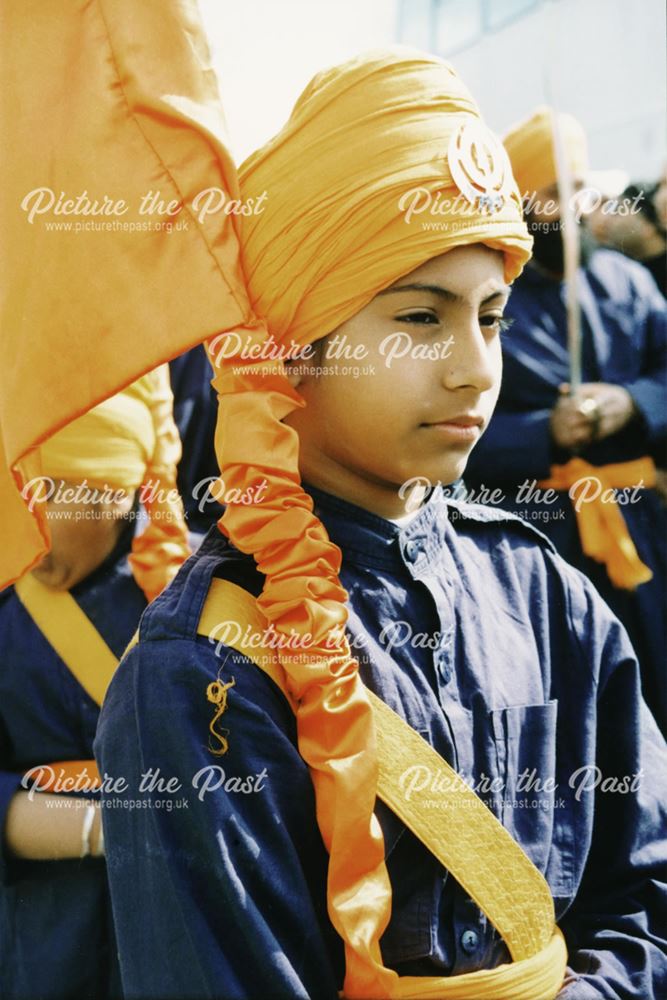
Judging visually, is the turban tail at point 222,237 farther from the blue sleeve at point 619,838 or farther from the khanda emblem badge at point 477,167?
the blue sleeve at point 619,838

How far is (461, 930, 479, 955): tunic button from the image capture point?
1.63 m

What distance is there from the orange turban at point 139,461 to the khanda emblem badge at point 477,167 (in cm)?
128

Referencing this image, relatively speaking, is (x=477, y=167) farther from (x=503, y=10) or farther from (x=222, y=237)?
(x=503, y=10)

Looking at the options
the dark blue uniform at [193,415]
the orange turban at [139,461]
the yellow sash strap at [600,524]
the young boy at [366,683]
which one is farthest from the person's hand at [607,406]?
the young boy at [366,683]

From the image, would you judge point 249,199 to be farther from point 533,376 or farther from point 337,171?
point 533,376

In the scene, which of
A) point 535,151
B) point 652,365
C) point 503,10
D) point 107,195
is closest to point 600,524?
point 652,365

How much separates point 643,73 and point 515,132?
3.74m

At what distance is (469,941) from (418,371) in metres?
0.88

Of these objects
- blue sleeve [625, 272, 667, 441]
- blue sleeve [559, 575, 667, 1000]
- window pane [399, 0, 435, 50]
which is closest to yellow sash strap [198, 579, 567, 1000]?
blue sleeve [559, 575, 667, 1000]

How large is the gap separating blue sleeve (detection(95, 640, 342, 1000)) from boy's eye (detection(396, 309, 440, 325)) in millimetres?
577

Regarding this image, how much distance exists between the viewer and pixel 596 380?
14.7 ft

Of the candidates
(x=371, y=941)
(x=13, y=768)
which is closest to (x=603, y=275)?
(x=13, y=768)

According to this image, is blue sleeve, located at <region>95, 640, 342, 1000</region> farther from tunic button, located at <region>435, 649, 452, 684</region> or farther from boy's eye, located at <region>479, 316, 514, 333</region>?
boy's eye, located at <region>479, 316, 514, 333</region>

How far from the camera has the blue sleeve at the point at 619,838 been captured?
1.72m
